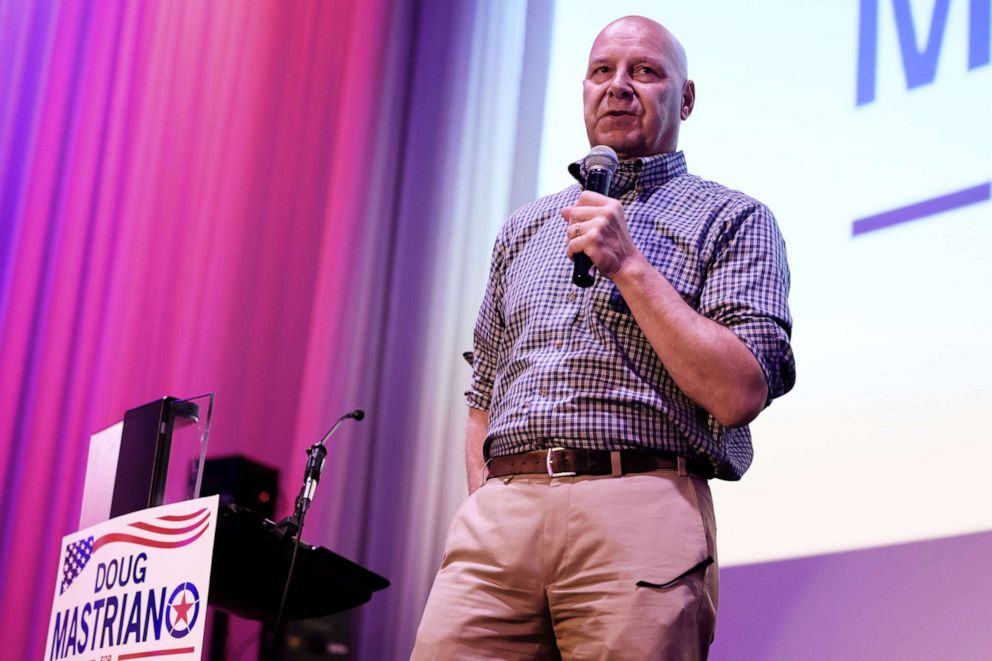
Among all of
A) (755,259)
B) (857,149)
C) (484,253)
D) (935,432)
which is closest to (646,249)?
(755,259)

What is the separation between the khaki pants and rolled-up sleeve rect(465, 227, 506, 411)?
14.6 inches

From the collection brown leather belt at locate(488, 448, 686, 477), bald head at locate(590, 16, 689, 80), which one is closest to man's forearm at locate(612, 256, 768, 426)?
brown leather belt at locate(488, 448, 686, 477)

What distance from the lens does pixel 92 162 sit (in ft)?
11.8

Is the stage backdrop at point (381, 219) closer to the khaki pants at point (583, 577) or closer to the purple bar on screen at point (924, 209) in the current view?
the purple bar on screen at point (924, 209)

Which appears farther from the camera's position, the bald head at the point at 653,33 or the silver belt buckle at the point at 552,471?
the bald head at the point at 653,33

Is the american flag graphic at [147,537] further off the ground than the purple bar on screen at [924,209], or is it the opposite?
the purple bar on screen at [924,209]

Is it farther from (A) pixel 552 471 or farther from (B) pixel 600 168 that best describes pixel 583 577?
(B) pixel 600 168

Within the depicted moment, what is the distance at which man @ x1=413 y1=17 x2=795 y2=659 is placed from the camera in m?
1.49

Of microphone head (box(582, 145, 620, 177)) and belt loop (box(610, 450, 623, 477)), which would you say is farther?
microphone head (box(582, 145, 620, 177))

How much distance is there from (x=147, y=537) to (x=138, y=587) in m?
0.09

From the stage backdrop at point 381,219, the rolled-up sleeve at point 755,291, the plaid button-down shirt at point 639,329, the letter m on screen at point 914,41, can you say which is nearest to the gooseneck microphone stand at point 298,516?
the stage backdrop at point 381,219

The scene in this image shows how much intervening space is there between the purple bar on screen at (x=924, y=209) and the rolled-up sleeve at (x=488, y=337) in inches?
38.8

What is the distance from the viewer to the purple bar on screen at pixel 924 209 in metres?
2.36

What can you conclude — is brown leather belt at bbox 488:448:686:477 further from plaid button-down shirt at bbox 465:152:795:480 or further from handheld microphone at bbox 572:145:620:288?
handheld microphone at bbox 572:145:620:288
